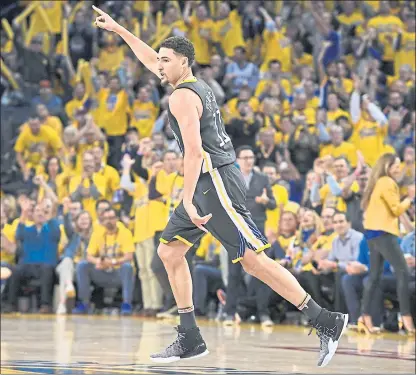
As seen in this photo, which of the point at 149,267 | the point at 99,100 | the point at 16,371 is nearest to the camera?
the point at 16,371

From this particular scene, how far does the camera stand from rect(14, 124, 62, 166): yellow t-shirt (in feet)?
75.6

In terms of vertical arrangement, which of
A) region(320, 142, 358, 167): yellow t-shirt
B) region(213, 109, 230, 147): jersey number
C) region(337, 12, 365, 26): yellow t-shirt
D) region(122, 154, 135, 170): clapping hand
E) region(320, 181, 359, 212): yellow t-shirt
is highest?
region(337, 12, 365, 26): yellow t-shirt

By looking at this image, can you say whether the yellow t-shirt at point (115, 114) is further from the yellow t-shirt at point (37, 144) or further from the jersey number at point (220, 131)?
the jersey number at point (220, 131)

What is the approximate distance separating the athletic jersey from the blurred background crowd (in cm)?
697

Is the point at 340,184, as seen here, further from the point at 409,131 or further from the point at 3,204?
the point at 3,204

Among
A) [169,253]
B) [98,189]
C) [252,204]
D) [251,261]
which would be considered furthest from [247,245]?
[98,189]

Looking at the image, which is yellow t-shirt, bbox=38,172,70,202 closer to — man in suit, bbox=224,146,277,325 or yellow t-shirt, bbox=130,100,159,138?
yellow t-shirt, bbox=130,100,159,138

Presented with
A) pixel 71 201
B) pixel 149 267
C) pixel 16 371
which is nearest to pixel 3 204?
pixel 71 201

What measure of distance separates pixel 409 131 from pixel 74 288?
5.63 meters

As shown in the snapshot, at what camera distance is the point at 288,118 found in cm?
2092

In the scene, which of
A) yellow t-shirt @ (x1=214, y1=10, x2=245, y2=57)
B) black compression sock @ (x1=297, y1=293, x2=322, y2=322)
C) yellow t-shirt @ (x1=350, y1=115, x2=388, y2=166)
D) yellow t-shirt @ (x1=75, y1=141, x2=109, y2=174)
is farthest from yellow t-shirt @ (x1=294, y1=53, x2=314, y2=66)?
black compression sock @ (x1=297, y1=293, x2=322, y2=322)

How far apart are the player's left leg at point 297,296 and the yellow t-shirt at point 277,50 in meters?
14.9

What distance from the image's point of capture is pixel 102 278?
762 inches

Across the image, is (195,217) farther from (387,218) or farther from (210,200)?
(387,218)
